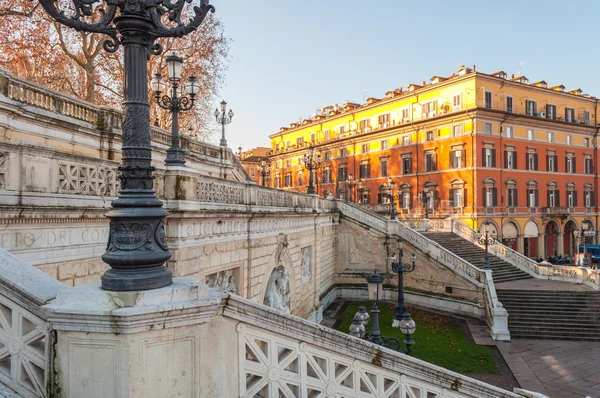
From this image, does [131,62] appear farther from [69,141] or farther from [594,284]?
[594,284]

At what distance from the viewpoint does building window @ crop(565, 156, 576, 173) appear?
147ft

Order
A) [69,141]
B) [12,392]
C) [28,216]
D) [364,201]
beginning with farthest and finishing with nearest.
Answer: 1. [364,201]
2. [69,141]
3. [28,216]
4. [12,392]

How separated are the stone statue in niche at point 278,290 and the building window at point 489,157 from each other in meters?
30.3

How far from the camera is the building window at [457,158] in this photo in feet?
132

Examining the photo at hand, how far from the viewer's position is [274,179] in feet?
224

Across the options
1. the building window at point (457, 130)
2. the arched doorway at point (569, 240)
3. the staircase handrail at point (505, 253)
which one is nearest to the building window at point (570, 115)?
the arched doorway at point (569, 240)

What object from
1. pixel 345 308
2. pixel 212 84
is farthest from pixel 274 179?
pixel 345 308

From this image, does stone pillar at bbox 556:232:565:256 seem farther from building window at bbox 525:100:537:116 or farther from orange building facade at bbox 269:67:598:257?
building window at bbox 525:100:537:116

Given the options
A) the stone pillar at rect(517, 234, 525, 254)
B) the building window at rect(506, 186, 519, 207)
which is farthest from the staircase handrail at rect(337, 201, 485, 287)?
the stone pillar at rect(517, 234, 525, 254)

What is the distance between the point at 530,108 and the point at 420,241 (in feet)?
87.4

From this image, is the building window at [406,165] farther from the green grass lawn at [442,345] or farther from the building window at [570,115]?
the green grass lawn at [442,345]

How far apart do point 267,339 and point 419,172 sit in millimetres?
43097

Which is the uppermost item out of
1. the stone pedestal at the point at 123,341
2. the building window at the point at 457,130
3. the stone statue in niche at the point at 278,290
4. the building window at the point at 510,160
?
the building window at the point at 457,130

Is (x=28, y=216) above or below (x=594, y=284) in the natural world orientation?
above
